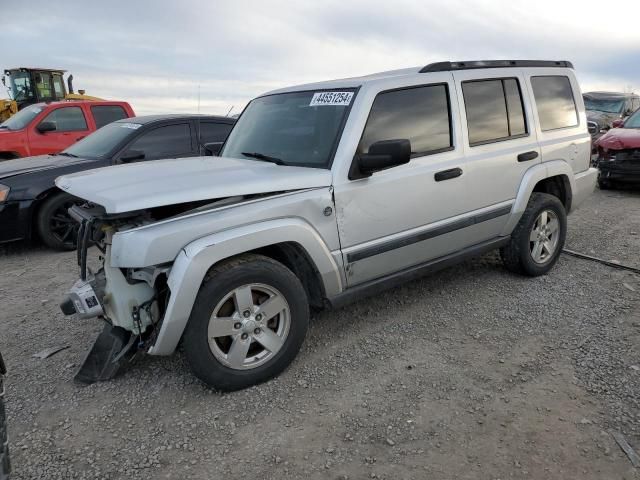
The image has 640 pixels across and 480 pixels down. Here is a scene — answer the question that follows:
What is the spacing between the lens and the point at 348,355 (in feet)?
11.2

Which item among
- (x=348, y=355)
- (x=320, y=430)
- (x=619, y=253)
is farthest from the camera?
(x=619, y=253)

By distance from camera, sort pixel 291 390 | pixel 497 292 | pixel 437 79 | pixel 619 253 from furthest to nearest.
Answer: pixel 619 253 < pixel 497 292 < pixel 437 79 < pixel 291 390

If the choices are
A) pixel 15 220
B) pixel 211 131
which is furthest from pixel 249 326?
pixel 211 131

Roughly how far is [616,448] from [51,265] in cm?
543

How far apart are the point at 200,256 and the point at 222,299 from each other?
295 mm

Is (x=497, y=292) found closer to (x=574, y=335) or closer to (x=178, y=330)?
(x=574, y=335)

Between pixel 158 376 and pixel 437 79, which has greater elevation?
pixel 437 79

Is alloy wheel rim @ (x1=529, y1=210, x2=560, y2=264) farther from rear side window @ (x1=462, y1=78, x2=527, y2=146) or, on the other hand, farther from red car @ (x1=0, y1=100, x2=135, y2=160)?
red car @ (x1=0, y1=100, x2=135, y2=160)

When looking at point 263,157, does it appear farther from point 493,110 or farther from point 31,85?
point 31,85

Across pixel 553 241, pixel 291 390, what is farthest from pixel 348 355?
pixel 553 241

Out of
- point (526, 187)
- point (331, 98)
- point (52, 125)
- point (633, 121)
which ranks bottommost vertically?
point (526, 187)

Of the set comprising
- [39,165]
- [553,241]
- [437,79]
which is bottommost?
[553,241]

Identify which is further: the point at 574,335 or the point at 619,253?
the point at 619,253

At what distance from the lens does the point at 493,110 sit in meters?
4.15
